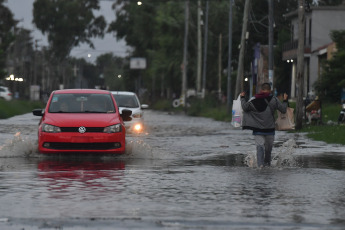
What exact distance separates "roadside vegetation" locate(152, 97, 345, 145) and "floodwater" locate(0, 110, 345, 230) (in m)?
6.00

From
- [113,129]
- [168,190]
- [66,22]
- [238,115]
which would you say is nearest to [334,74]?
[238,115]

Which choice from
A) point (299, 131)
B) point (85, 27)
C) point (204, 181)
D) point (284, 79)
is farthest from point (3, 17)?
point (204, 181)

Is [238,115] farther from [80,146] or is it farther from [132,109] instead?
[132,109]

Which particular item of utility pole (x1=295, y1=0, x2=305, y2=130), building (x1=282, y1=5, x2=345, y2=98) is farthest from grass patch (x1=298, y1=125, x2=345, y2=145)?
building (x1=282, y1=5, x2=345, y2=98)

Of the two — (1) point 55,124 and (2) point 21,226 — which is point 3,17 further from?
(2) point 21,226

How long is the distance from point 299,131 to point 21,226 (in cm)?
2583

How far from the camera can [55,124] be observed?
19.6 metres

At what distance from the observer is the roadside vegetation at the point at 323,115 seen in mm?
29375

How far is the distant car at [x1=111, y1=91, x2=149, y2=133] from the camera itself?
31.8m

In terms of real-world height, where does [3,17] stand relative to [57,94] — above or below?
above

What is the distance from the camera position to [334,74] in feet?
170

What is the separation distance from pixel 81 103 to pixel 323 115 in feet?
79.5

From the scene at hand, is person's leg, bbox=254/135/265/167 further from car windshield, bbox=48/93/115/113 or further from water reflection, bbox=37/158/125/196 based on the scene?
car windshield, bbox=48/93/115/113

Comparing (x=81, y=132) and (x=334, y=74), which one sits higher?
(x=334, y=74)
